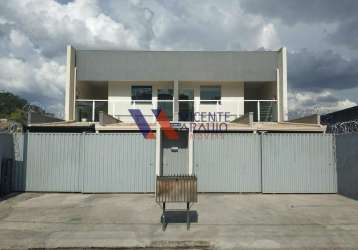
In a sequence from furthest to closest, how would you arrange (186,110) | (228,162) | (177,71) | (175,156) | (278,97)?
(278,97) < (177,71) < (186,110) < (175,156) < (228,162)

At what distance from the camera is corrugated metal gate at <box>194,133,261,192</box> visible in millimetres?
13023

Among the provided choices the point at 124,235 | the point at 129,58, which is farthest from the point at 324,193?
the point at 129,58

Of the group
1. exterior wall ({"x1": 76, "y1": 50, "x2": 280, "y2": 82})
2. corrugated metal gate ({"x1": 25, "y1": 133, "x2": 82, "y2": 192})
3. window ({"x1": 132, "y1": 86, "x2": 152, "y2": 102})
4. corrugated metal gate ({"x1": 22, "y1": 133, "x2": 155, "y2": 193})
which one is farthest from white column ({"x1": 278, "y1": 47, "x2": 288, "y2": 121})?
corrugated metal gate ({"x1": 25, "y1": 133, "x2": 82, "y2": 192})

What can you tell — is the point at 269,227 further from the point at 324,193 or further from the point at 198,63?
the point at 198,63

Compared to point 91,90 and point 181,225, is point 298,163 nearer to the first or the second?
point 181,225

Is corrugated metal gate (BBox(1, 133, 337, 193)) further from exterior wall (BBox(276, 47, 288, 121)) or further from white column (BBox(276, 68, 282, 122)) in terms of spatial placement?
white column (BBox(276, 68, 282, 122))

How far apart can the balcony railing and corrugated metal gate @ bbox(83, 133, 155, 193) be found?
5804 millimetres

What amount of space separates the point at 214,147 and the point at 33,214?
697 cm

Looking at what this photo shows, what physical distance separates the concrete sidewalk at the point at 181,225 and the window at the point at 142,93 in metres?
9.69

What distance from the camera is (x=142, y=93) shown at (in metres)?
20.9

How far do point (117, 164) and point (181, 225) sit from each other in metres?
5.42

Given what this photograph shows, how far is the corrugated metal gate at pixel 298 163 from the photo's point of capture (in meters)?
13.0

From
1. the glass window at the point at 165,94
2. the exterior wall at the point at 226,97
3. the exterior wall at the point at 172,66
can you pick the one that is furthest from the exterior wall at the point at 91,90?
the exterior wall at the point at 226,97

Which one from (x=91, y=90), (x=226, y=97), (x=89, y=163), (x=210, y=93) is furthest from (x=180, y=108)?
(x=89, y=163)
